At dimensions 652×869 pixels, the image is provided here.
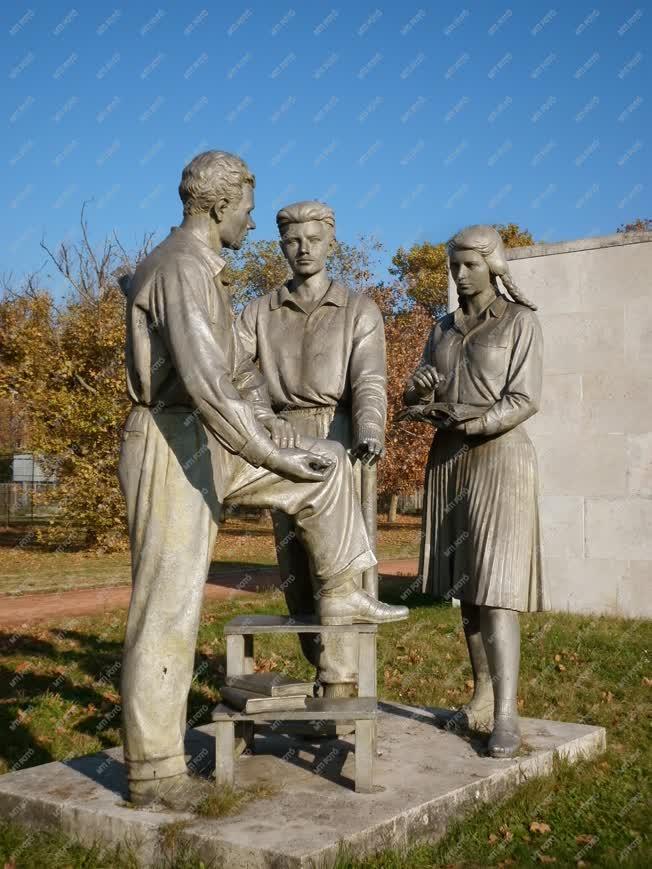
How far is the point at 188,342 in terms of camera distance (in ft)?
12.3

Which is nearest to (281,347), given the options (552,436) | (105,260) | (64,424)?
(552,436)

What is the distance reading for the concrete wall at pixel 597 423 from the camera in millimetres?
10305

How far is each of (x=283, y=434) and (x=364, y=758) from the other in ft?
4.62

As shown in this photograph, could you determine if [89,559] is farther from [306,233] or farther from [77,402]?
[306,233]

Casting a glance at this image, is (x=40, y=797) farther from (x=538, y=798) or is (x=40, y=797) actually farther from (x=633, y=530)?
(x=633, y=530)

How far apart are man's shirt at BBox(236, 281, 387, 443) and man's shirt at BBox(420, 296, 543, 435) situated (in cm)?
44

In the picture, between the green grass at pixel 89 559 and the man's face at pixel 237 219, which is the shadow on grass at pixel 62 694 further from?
the green grass at pixel 89 559

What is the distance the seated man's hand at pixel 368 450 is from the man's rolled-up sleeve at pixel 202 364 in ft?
4.13

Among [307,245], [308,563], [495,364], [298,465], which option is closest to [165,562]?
[298,465]

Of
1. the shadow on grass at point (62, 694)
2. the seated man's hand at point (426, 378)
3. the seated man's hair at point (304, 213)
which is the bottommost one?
the shadow on grass at point (62, 694)

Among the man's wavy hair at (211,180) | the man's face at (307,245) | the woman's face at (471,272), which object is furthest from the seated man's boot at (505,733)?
the man's wavy hair at (211,180)

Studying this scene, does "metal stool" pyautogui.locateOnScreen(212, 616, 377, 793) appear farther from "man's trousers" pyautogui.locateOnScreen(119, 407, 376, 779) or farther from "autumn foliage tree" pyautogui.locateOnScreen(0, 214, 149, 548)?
"autumn foliage tree" pyautogui.locateOnScreen(0, 214, 149, 548)

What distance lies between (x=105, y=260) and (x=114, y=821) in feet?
74.7

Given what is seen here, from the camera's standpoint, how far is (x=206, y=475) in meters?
4.05
